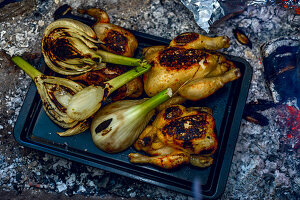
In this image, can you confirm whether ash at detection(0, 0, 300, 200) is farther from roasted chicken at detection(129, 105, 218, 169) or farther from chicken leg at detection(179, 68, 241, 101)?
chicken leg at detection(179, 68, 241, 101)

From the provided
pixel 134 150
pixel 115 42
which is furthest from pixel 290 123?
pixel 115 42

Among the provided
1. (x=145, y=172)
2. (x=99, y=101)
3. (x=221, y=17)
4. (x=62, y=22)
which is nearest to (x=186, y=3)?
(x=221, y=17)

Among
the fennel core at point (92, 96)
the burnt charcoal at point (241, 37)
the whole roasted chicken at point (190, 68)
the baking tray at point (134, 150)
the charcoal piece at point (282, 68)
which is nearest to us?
the fennel core at point (92, 96)

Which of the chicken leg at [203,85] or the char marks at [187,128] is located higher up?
the chicken leg at [203,85]

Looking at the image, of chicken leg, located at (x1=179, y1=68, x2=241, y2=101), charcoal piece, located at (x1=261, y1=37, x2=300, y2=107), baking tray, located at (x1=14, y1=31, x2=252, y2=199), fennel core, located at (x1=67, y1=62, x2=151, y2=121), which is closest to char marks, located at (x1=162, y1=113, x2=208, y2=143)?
chicken leg, located at (x1=179, y1=68, x2=241, y2=101)

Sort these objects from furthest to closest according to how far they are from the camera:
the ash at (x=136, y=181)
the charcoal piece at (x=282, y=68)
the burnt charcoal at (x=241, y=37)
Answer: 1. the burnt charcoal at (x=241, y=37)
2. the charcoal piece at (x=282, y=68)
3. the ash at (x=136, y=181)

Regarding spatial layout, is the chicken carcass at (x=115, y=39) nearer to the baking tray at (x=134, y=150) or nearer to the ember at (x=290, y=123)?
the baking tray at (x=134, y=150)

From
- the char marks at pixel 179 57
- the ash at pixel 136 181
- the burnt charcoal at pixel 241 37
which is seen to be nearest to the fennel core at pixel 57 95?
the ash at pixel 136 181

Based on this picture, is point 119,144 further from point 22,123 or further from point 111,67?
point 22,123
